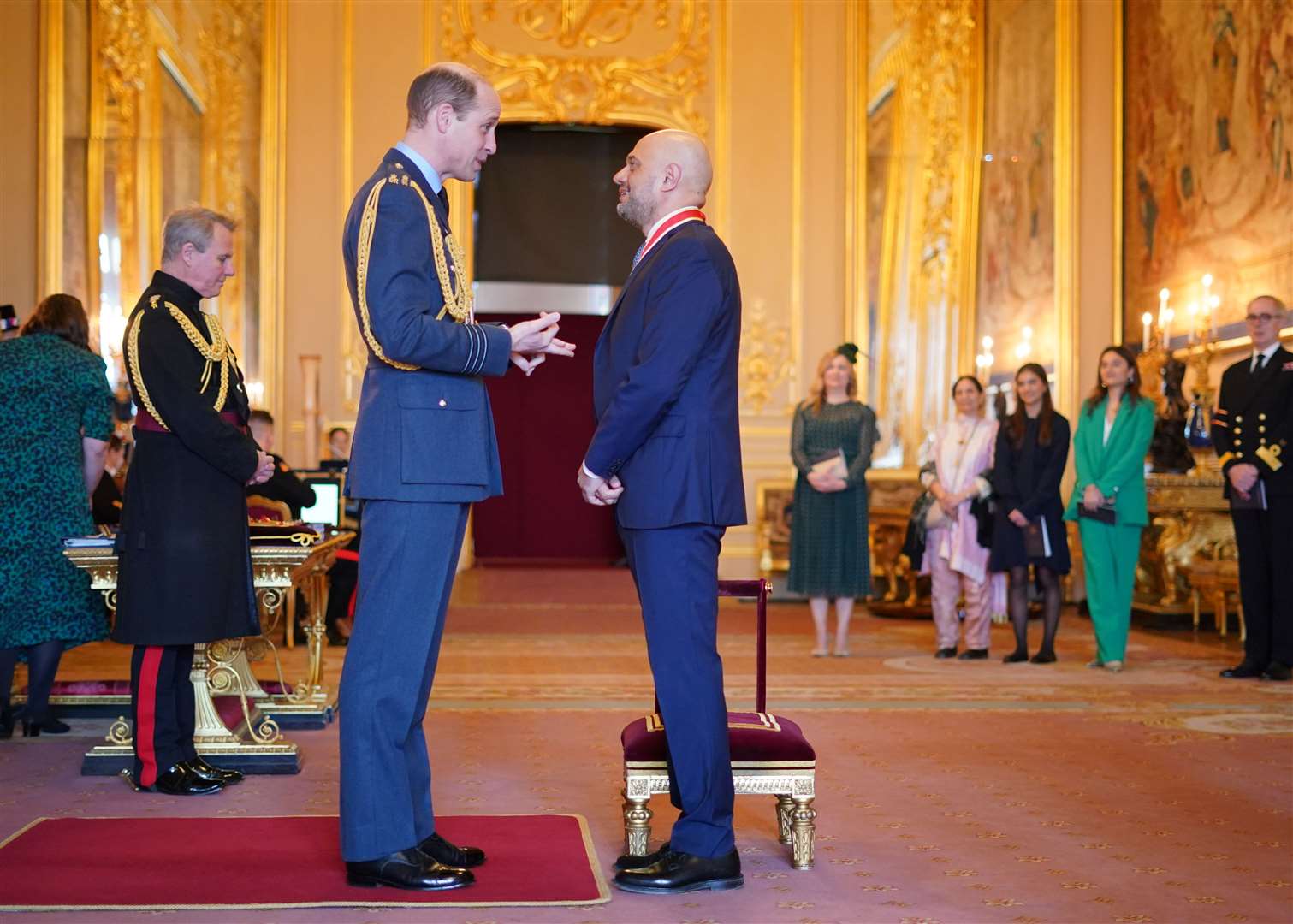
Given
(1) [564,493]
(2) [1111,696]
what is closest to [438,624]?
(2) [1111,696]

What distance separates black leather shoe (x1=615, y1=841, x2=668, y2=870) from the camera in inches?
118

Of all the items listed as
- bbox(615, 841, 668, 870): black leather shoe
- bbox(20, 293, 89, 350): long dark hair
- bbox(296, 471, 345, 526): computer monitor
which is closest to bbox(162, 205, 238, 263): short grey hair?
bbox(20, 293, 89, 350): long dark hair

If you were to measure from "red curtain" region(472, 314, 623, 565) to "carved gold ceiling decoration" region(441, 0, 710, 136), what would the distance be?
3.82m

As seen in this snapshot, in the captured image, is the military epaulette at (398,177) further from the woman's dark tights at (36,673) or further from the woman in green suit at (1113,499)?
the woman in green suit at (1113,499)

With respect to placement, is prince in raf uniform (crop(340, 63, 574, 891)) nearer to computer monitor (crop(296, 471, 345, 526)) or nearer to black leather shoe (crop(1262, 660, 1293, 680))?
computer monitor (crop(296, 471, 345, 526))

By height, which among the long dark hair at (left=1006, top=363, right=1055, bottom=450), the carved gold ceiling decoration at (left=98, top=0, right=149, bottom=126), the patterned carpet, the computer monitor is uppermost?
the carved gold ceiling decoration at (left=98, top=0, right=149, bottom=126)

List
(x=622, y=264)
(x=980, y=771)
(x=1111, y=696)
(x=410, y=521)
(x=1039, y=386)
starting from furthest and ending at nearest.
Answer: (x=622, y=264)
(x=1039, y=386)
(x=1111, y=696)
(x=980, y=771)
(x=410, y=521)

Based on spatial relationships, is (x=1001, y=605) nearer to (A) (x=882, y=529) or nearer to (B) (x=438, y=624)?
(A) (x=882, y=529)

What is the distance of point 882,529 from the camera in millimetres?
10336

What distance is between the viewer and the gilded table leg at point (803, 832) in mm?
3154

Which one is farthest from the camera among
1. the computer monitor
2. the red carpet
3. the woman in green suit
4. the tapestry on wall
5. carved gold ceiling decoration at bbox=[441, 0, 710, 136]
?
carved gold ceiling decoration at bbox=[441, 0, 710, 136]

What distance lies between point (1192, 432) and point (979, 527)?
7.40 feet

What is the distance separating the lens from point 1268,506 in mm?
6488

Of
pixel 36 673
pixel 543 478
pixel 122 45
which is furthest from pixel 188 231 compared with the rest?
pixel 543 478
